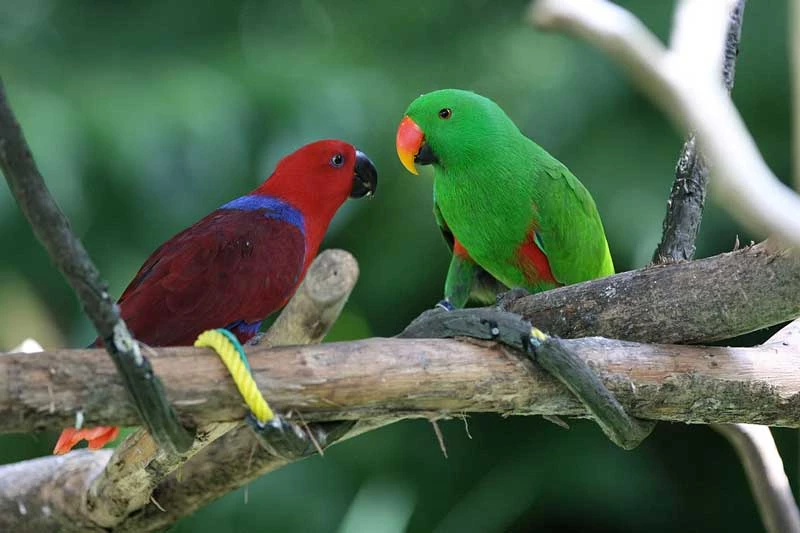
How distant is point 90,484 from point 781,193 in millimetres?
1242

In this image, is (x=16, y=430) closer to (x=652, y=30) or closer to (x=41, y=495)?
(x=41, y=495)

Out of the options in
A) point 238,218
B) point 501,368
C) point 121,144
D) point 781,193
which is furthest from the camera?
point 121,144

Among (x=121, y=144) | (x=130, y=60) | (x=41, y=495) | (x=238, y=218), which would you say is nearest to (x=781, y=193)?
(x=238, y=218)

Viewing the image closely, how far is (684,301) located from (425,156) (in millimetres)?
619

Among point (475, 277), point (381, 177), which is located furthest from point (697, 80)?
point (381, 177)

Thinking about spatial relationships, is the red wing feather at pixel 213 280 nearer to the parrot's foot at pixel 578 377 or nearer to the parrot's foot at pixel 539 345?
the parrot's foot at pixel 539 345

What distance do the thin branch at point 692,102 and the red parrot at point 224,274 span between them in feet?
2.44

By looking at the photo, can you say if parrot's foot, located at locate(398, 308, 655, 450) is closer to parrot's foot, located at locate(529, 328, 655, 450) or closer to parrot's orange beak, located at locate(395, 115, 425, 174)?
parrot's foot, located at locate(529, 328, 655, 450)

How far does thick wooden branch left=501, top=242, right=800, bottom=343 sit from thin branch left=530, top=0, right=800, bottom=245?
42 centimetres

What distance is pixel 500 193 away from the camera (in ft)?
5.40

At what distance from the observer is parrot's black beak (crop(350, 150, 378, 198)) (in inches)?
68.6

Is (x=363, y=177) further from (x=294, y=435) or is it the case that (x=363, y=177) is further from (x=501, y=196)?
(x=294, y=435)

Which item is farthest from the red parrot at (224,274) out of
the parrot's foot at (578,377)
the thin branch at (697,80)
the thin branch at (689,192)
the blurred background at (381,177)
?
the blurred background at (381,177)

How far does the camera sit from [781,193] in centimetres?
77
